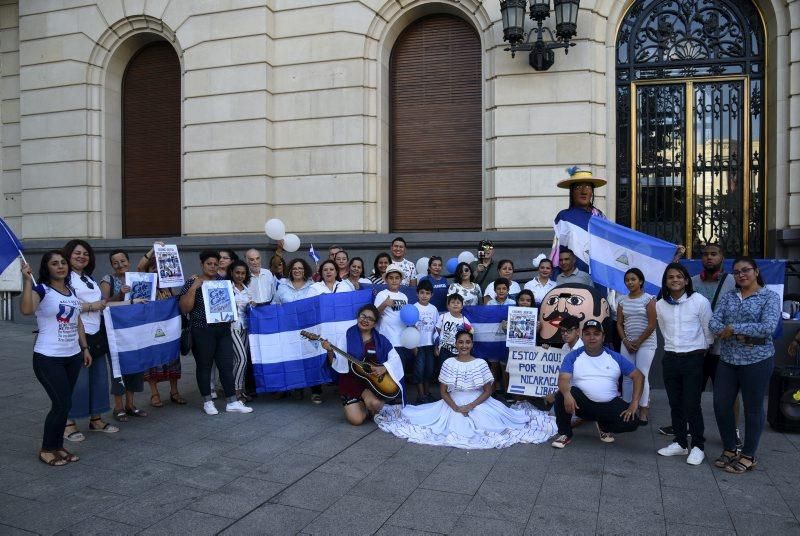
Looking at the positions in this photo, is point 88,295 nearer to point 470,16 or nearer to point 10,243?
point 10,243

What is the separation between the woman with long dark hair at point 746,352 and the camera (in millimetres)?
5367

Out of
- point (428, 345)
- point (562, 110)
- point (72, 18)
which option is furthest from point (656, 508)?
point (72, 18)

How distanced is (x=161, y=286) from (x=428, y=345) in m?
3.55

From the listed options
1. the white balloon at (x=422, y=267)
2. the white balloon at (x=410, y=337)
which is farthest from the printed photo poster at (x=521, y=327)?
the white balloon at (x=422, y=267)

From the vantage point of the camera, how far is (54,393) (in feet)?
18.6

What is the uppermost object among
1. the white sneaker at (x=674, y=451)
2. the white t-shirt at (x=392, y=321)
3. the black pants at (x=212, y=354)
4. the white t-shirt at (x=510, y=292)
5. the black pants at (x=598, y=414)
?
the white t-shirt at (x=510, y=292)

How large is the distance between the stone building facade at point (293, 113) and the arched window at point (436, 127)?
0.76ft

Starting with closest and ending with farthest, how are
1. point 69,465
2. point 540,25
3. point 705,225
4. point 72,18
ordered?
1. point 69,465
2. point 540,25
3. point 705,225
4. point 72,18

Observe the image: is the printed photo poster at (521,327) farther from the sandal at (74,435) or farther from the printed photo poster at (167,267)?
the sandal at (74,435)

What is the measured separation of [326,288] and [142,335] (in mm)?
2339

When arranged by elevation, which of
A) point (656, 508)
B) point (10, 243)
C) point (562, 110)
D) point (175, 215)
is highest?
point (562, 110)

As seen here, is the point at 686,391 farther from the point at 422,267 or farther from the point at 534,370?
the point at 422,267

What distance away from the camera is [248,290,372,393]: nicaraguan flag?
7965 millimetres

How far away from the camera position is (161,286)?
784cm
